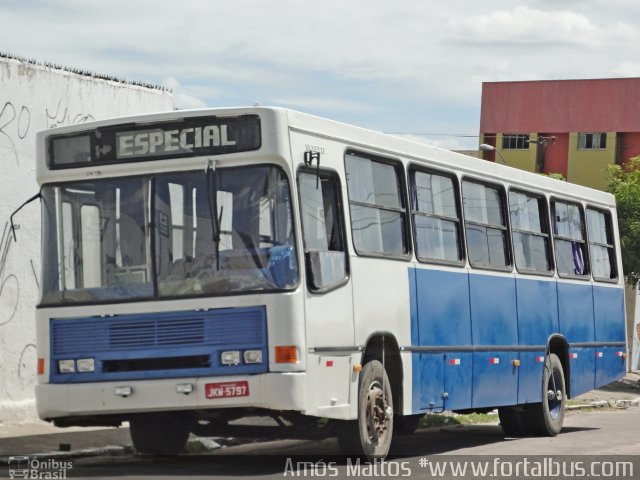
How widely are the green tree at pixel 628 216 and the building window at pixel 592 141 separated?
26.4 meters

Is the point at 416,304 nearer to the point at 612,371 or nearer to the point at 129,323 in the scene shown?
the point at 129,323

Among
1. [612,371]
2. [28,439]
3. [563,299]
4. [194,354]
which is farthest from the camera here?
[612,371]

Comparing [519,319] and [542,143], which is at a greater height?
[542,143]

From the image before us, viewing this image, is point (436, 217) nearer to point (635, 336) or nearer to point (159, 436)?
point (159, 436)

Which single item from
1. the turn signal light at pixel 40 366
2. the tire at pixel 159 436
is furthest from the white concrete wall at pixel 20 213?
the turn signal light at pixel 40 366

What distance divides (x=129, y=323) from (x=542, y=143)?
53.8m

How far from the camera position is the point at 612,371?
1969 centimetres

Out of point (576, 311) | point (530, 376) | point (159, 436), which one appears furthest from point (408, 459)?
point (576, 311)

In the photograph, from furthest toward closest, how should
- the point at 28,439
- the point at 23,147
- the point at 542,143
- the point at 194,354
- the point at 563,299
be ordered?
the point at 542,143 < the point at 563,299 < the point at 23,147 < the point at 28,439 < the point at 194,354

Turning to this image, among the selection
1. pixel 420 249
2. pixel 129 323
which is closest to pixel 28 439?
pixel 129 323

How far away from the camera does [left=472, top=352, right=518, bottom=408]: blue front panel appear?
15172 millimetres

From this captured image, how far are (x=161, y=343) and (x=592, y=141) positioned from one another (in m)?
54.2

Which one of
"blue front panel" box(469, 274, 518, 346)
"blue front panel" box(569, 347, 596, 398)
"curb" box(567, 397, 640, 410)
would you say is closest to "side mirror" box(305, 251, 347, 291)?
"blue front panel" box(469, 274, 518, 346)

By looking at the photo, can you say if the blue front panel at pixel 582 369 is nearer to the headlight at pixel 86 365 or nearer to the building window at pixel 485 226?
the building window at pixel 485 226
